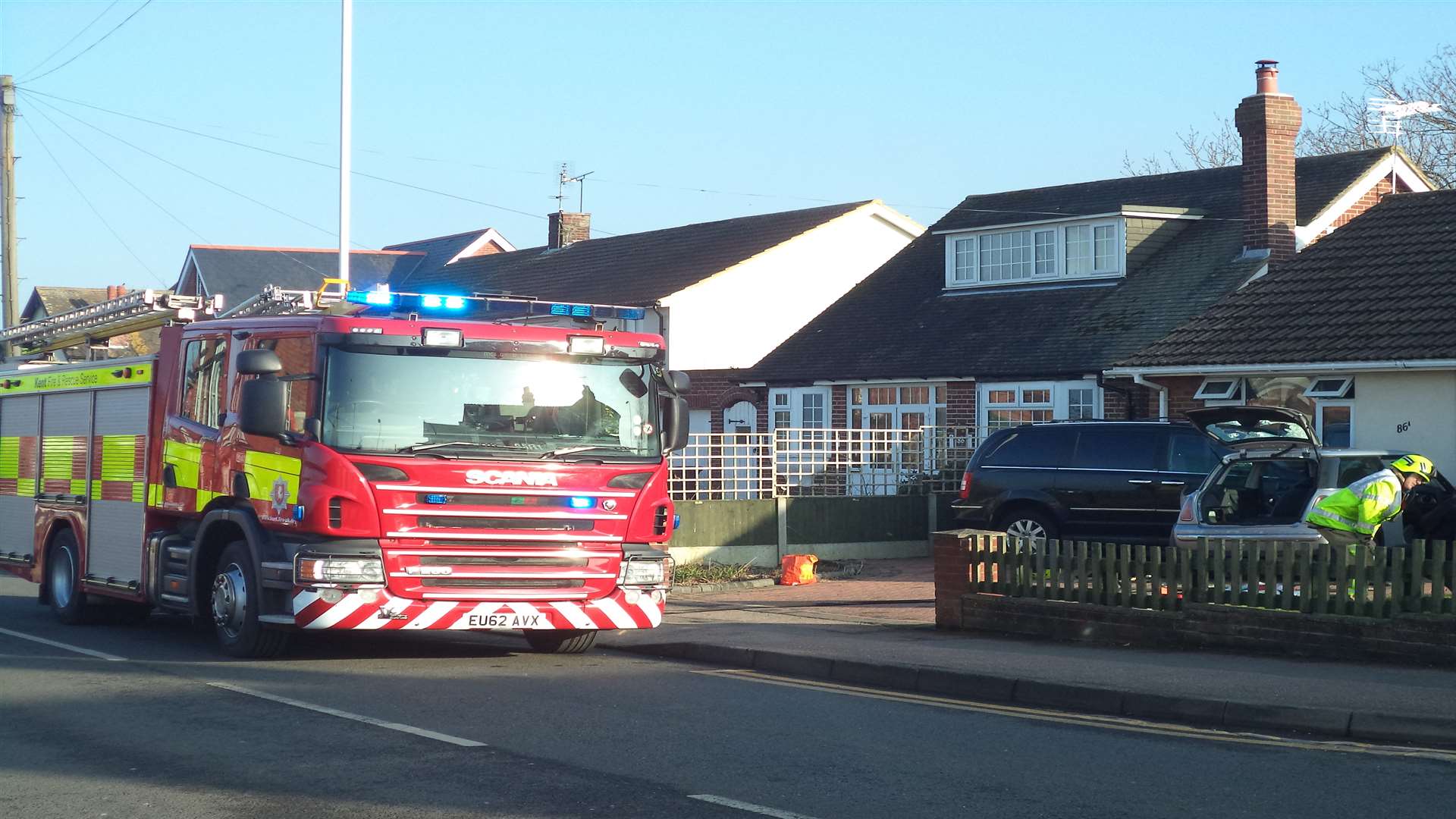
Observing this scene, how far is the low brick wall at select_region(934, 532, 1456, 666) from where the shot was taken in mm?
11312

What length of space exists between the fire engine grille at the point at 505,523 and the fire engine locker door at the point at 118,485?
3.77 m

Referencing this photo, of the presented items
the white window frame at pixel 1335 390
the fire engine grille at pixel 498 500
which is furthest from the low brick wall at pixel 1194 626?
the white window frame at pixel 1335 390

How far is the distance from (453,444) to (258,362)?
5.11 feet

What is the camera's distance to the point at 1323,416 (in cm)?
2019

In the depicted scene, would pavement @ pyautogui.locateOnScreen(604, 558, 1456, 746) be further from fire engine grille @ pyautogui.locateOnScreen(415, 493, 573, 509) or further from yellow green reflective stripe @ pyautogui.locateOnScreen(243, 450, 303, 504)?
yellow green reflective stripe @ pyautogui.locateOnScreen(243, 450, 303, 504)

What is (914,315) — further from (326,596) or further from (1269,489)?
(326,596)

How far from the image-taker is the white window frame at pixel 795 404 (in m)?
30.4

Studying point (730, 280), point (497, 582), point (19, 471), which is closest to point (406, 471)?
point (497, 582)

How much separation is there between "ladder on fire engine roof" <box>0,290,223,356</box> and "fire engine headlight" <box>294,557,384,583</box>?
3.75 metres

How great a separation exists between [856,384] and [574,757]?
2184 centimetres

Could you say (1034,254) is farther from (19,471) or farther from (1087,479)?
(19,471)

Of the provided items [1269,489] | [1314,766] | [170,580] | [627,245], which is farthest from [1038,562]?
[627,245]

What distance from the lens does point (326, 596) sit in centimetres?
1133

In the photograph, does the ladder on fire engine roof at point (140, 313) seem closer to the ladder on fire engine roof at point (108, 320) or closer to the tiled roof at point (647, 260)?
the ladder on fire engine roof at point (108, 320)
